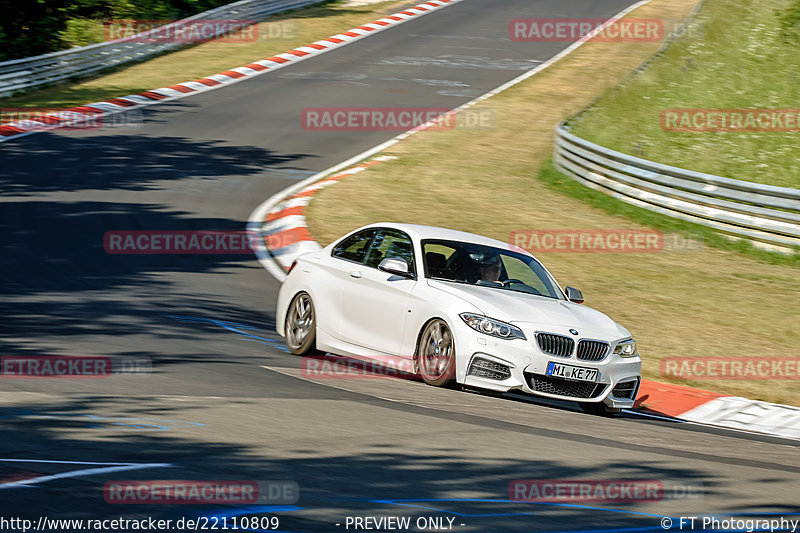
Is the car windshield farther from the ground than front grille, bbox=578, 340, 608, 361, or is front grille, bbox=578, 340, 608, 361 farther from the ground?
the car windshield

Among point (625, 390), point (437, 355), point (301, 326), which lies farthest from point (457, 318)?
point (301, 326)

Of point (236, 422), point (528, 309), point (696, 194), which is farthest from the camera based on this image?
point (696, 194)

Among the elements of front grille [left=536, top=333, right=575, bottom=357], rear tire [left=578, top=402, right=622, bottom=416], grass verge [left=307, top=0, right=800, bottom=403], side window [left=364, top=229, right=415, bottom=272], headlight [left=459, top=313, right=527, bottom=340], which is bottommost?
grass verge [left=307, top=0, right=800, bottom=403]

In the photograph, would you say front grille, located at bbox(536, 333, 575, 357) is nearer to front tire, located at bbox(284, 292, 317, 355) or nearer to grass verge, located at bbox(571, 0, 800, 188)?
front tire, located at bbox(284, 292, 317, 355)

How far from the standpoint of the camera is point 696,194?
1895cm

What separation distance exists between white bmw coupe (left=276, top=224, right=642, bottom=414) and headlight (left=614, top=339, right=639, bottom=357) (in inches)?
0.5

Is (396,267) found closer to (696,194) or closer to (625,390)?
(625,390)

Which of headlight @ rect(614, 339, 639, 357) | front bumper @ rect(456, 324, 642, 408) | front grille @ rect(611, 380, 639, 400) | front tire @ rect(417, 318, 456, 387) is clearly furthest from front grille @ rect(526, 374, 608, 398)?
front tire @ rect(417, 318, 456, 387)

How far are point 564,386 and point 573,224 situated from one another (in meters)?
9.90

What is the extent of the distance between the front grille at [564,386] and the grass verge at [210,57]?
20577mm

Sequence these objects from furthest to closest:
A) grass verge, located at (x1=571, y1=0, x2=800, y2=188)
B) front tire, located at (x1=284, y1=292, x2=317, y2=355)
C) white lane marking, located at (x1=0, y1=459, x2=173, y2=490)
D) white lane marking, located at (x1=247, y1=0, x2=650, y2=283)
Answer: grass verge, located at (x1=571, y1=0, x2=800, y2=188), white lane marking, located at (x1=247, y1=0, x2=650, y2=283), front tire, located at (x1=284, y1=292, x2=317, y2=355), white lane marking, located at (x1=0, y1=459, x2=173, y2=490)

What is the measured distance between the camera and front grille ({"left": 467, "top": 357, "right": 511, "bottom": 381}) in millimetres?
8930

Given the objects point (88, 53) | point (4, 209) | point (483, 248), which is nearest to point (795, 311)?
point (483, 248)

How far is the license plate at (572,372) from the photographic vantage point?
8977 mm
